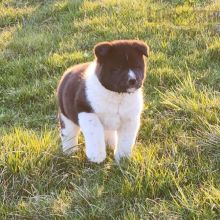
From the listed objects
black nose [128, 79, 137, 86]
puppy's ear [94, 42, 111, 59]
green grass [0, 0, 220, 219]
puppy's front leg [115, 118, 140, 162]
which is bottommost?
green grass [0, 0, 220, 219]

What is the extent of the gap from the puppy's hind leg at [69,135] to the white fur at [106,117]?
1.21 ft

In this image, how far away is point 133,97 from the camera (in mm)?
4773

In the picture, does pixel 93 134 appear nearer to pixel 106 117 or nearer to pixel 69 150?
pixel 106 117

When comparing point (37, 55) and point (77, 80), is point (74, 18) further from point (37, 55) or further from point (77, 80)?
point (77, 80)

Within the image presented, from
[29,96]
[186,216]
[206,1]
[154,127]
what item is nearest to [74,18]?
[206,1]

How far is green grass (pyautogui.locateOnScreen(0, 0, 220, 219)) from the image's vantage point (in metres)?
4.24

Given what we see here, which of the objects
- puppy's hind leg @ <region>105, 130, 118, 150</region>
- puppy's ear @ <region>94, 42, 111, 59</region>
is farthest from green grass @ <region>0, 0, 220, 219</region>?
puppy's ear @ <region>94, 42, 111, 59</region>

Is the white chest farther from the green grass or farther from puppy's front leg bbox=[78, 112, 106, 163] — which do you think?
the green grass

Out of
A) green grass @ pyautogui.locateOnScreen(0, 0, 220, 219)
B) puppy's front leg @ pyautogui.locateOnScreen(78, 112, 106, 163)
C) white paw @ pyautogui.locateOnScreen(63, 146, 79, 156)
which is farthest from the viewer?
white paw @ pyautogui.locateOnScreen(63, 146, 79, 156)

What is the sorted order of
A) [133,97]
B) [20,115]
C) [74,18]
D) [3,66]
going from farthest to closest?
[74,18], [3,66], [20,115], [133,97]

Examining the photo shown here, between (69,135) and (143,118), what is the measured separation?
105 cm

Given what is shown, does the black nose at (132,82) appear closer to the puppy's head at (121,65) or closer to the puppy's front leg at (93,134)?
the puppy's head at (121,65)

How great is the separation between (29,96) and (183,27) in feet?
9.57

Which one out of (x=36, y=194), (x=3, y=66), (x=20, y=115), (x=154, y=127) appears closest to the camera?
(x=36, y=194)
